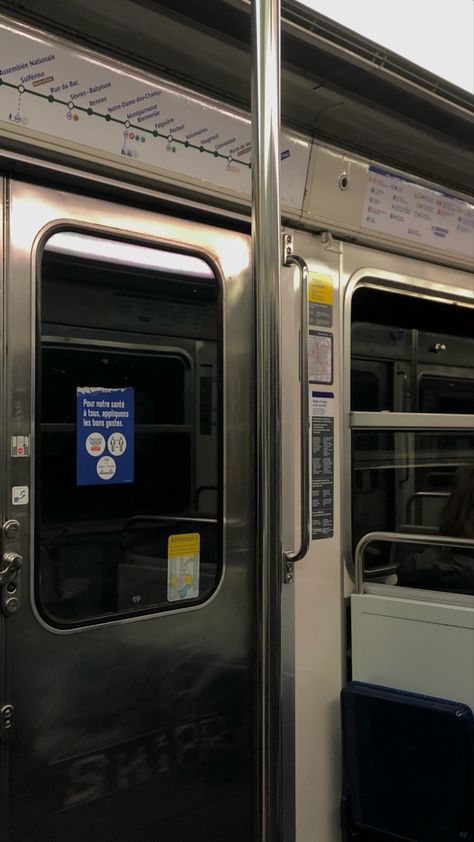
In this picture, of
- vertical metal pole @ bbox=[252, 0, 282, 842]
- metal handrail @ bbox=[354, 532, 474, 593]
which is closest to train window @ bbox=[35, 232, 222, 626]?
metal handrail @ bbox=[354, 532, 474, 593]

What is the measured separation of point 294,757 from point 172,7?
235 centimetres

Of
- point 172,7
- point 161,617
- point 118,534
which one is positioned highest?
point 172,7

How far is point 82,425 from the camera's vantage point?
2.24 meters

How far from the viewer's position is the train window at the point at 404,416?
3.13 meters

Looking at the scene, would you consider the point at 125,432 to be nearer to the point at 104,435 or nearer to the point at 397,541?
the point at 104,435

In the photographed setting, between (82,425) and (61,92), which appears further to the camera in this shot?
(82,425)

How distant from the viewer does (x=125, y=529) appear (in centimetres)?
235

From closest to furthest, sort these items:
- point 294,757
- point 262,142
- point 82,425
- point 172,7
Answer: point 262,142
point 172,7
point 82,425
point 294,757

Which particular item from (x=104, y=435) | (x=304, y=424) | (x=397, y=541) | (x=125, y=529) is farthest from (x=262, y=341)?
(x=397, y=541)

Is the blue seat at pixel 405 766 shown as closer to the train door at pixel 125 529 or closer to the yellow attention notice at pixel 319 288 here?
the train door at pixel 125 529

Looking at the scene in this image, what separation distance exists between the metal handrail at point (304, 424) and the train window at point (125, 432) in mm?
331

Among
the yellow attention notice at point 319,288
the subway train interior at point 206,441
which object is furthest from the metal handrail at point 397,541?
the yellow attention notice at point 319,288

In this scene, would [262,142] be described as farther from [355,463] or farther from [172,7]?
[355,463]

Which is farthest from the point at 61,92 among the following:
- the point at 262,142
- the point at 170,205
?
the point at 262,142
